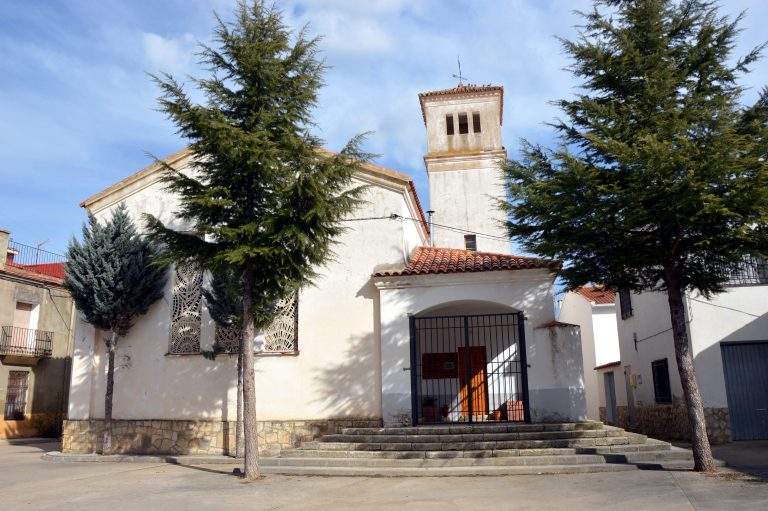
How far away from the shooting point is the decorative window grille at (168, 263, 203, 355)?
1442 cm

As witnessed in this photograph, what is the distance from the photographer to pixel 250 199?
10.7 m

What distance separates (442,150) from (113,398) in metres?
14.2

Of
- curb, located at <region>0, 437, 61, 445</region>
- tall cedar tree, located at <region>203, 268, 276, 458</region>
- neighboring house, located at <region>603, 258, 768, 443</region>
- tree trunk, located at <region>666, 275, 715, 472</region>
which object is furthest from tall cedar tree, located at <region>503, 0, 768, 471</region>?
curb, located at <region>0, 437, 61, 445</region>

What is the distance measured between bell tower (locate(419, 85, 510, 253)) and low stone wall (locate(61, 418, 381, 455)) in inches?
408

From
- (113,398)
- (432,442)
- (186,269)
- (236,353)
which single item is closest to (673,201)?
(432,442)

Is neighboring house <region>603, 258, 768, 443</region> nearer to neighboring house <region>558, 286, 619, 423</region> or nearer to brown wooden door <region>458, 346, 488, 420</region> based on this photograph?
brown wooden door <region>458, 346, 488, 420</region>

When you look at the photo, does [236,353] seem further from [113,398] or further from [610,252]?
[610,252]

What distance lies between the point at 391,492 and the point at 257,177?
5.60 metres

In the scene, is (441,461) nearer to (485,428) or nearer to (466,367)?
(485,428)

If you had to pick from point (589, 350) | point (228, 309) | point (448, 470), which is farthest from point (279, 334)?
point (589, 350)

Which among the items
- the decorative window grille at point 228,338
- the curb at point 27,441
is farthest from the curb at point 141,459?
the curb at point 27,441

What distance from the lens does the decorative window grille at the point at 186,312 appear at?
14.4 meters

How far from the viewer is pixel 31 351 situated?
872 inches

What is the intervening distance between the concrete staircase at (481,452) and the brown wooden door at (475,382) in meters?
3.23
